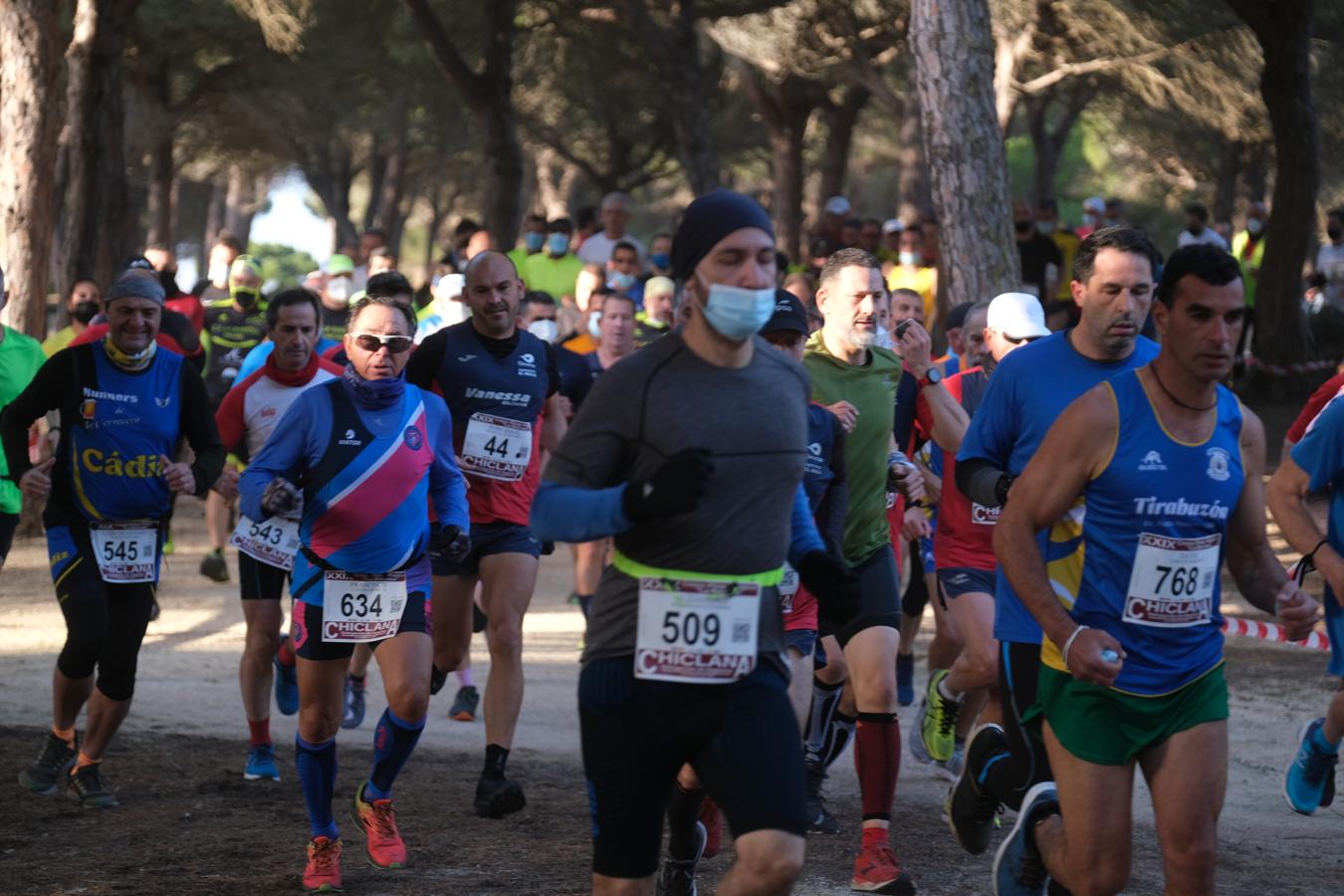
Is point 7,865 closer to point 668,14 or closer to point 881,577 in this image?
point 881,577

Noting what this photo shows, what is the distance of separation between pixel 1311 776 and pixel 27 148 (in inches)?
508

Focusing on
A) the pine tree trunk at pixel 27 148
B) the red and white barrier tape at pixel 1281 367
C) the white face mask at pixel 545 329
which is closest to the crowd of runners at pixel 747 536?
the white face mask at pixel 545 329

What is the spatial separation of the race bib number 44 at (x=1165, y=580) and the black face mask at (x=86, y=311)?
1043 centimetres

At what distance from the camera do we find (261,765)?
28.3 feet

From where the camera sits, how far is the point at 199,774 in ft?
28.6

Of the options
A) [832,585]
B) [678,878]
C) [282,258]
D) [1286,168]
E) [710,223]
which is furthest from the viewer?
[282,258]

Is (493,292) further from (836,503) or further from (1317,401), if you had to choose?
(1317,401)

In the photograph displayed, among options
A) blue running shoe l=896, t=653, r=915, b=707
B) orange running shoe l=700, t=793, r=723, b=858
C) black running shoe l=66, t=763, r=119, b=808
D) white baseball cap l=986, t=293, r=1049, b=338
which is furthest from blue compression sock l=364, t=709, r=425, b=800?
blue running shoe l=896, t=653, r=915, b=707

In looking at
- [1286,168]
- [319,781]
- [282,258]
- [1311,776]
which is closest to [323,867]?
[319,781]

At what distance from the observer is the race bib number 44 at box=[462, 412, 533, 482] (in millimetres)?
8430

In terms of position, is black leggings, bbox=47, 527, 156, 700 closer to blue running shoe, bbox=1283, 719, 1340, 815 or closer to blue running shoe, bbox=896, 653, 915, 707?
blue running shoe, bbox=896, 653, 915, 707

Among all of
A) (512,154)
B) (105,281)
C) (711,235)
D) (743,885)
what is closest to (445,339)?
(711,235)

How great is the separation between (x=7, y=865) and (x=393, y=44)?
2752 cm

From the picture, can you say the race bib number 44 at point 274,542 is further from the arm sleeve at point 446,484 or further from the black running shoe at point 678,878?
the black running shoe at point 678,878
